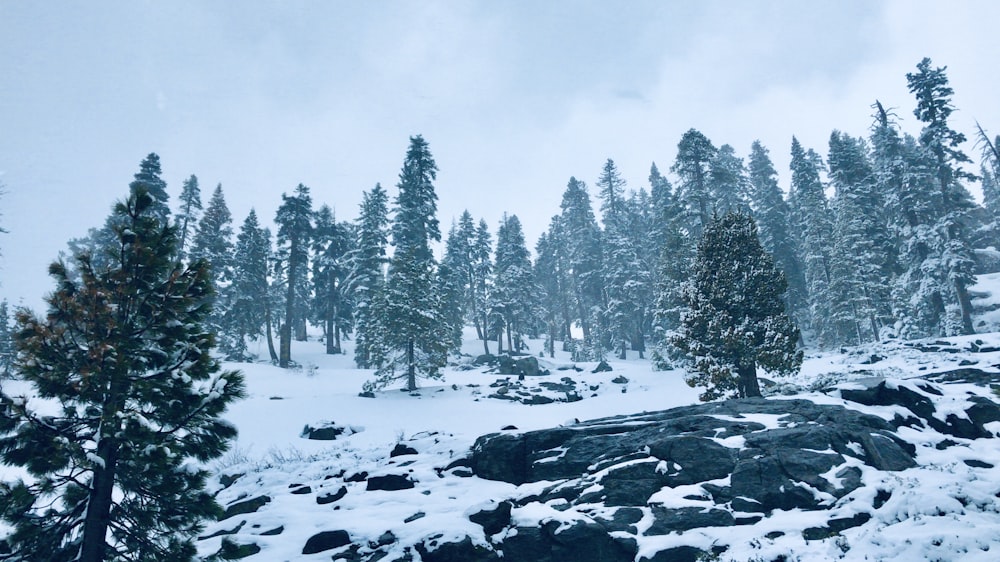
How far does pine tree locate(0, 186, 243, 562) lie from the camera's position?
21.2 feet

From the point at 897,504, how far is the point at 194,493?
10915 millimetres

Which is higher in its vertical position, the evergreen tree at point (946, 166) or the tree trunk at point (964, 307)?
the evergreen tree at point (946, 166)

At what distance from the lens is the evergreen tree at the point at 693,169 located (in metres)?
34.5

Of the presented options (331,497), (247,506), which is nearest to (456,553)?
(331,497)

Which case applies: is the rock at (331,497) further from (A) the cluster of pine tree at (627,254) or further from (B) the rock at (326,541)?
(A) the cluster of pine tree at (627,254)

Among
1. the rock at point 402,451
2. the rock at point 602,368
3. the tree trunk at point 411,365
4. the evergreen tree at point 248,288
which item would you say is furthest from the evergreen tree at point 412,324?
the evergreen tree at point 248,288

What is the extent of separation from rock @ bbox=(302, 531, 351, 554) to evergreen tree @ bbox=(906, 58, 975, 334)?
36215mm

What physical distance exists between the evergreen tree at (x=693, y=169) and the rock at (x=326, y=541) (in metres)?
30.8

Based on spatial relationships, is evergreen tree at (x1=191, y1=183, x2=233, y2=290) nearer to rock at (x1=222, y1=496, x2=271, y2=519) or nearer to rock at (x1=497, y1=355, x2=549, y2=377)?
rock at (x1=497, y1=355, x2=549, y2=377)

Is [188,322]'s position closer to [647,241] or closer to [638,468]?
[638,468]

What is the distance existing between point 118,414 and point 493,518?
653 cm

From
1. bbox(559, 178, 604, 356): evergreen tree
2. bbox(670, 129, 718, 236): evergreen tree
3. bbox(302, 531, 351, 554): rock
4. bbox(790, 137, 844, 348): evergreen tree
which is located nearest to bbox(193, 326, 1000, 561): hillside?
bbox(302, 531, 351, 554): rock

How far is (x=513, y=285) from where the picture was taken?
173 ft

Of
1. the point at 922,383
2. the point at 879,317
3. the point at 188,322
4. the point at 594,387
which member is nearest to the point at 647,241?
the point at 879,317
